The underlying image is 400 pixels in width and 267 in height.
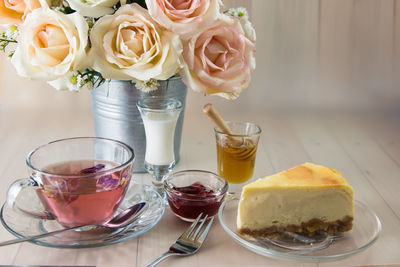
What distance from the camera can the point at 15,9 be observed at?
58.2 inches

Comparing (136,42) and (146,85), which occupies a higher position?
(136,42)

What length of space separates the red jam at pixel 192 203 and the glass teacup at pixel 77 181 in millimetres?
135

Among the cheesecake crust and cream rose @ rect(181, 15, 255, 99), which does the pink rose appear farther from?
the cheesecake crust

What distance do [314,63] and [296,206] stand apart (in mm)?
1418

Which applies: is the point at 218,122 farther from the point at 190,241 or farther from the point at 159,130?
the point at 190,241

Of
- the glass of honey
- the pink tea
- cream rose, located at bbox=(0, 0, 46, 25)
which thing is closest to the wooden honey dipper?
the glass of honey

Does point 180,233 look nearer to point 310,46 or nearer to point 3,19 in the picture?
point 3,19

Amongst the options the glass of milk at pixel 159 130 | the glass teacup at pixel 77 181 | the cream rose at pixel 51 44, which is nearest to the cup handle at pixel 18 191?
the glass teacup at pixel 77 181

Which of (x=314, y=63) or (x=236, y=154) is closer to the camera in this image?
(x=236, y=154)

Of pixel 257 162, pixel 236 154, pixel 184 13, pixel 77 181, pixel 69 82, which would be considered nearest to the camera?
pixel 77 181

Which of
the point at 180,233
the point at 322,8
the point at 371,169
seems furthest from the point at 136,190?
the point at 322,8

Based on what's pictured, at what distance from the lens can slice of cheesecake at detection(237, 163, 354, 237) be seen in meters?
1.35

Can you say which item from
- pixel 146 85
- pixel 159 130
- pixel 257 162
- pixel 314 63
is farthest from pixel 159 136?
pixel 314 63

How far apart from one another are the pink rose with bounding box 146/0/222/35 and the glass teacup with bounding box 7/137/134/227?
0.32 meters
